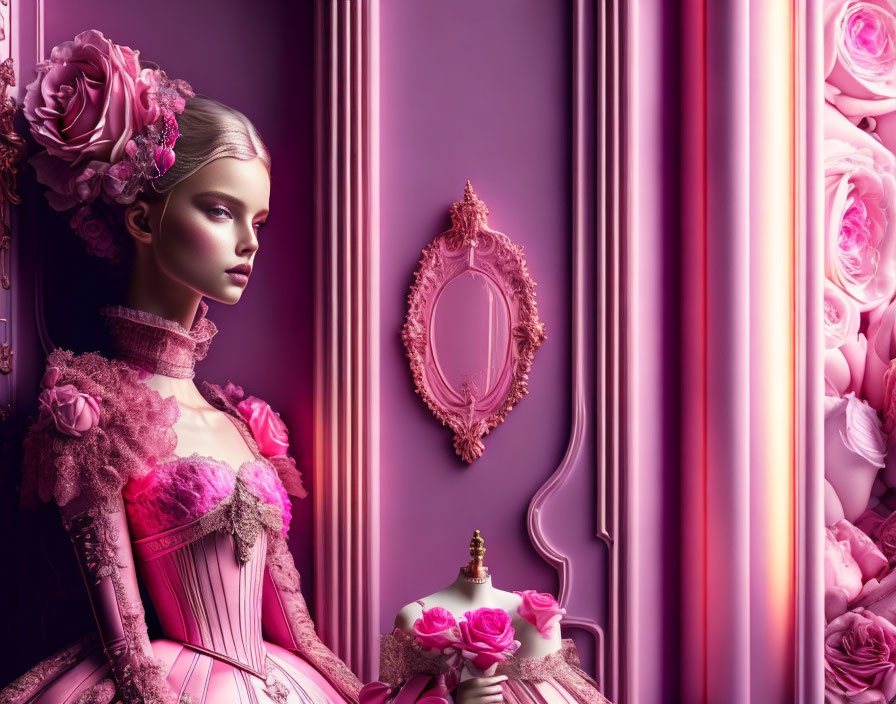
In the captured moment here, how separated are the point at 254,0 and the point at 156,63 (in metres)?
0.33

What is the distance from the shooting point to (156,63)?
2.21 metres

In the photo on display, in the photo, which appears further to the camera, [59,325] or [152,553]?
[59,325]

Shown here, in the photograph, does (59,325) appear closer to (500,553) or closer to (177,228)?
(177,228)

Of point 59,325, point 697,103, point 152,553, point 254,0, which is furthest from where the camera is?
point 697,103

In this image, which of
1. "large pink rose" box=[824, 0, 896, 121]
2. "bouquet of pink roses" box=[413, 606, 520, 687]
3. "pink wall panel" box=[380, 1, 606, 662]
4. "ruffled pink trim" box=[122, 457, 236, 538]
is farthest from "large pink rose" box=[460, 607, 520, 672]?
"large pink rose" box=[824, 0, 896, 121]

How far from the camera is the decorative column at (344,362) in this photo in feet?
7.37

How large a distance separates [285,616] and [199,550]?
35 centimetres

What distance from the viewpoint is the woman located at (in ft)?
5.63

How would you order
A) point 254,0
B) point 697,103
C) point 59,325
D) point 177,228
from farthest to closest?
1. point 697,103
2. point 254,0
3. point 59,325
4. point 177,228

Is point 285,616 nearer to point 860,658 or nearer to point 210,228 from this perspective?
point 210,228

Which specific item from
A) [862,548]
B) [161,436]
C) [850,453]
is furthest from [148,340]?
[862,548]

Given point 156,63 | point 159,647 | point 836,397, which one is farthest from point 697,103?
point 159,647

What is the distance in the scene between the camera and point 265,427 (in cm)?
212

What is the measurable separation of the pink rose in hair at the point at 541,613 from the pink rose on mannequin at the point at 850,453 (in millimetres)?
1400
